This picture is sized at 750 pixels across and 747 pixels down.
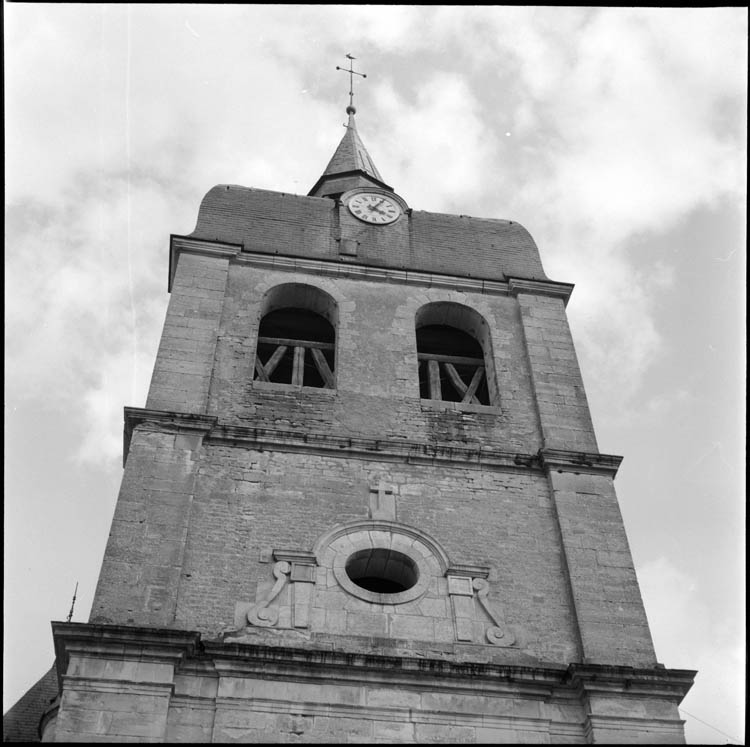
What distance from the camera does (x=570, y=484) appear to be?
12281 mm

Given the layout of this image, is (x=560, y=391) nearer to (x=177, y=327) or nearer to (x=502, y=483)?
(x=502, y=483)

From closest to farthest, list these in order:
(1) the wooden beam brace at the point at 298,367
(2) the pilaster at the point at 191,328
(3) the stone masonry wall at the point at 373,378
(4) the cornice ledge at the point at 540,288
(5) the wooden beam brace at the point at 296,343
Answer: (2) the pilaster at the point at 191,328 < (3) the stone masonry wall at the point at 373,378 < (1) the wooden beam brace at the point at 298,367 < (5) the wooden beam brace at the point at 296,343 < (4) the cornice ledge at the point at 540,288

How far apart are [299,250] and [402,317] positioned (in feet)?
7.21

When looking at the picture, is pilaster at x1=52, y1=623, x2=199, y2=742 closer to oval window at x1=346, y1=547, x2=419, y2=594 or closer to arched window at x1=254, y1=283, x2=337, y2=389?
oval window at x1=346, y1=547, x2=419, y2=594

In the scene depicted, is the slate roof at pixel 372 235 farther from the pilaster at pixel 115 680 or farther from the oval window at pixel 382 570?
the pilaster at pixel 115 680

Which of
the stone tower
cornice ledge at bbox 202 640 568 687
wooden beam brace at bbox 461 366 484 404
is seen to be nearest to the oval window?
the stone tower

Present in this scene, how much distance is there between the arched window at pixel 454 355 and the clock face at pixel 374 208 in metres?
2.41

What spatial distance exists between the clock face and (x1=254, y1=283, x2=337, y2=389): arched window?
234 cm

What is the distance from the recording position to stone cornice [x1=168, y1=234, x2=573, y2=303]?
50.9 feet

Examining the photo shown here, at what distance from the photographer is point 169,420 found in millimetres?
12141

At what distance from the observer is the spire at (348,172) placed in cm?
2053

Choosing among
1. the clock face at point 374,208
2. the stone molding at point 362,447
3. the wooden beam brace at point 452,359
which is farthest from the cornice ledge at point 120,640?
the clock face at point 374,208

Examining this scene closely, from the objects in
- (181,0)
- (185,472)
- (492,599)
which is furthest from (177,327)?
(181,0)

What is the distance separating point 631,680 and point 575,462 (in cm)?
336
